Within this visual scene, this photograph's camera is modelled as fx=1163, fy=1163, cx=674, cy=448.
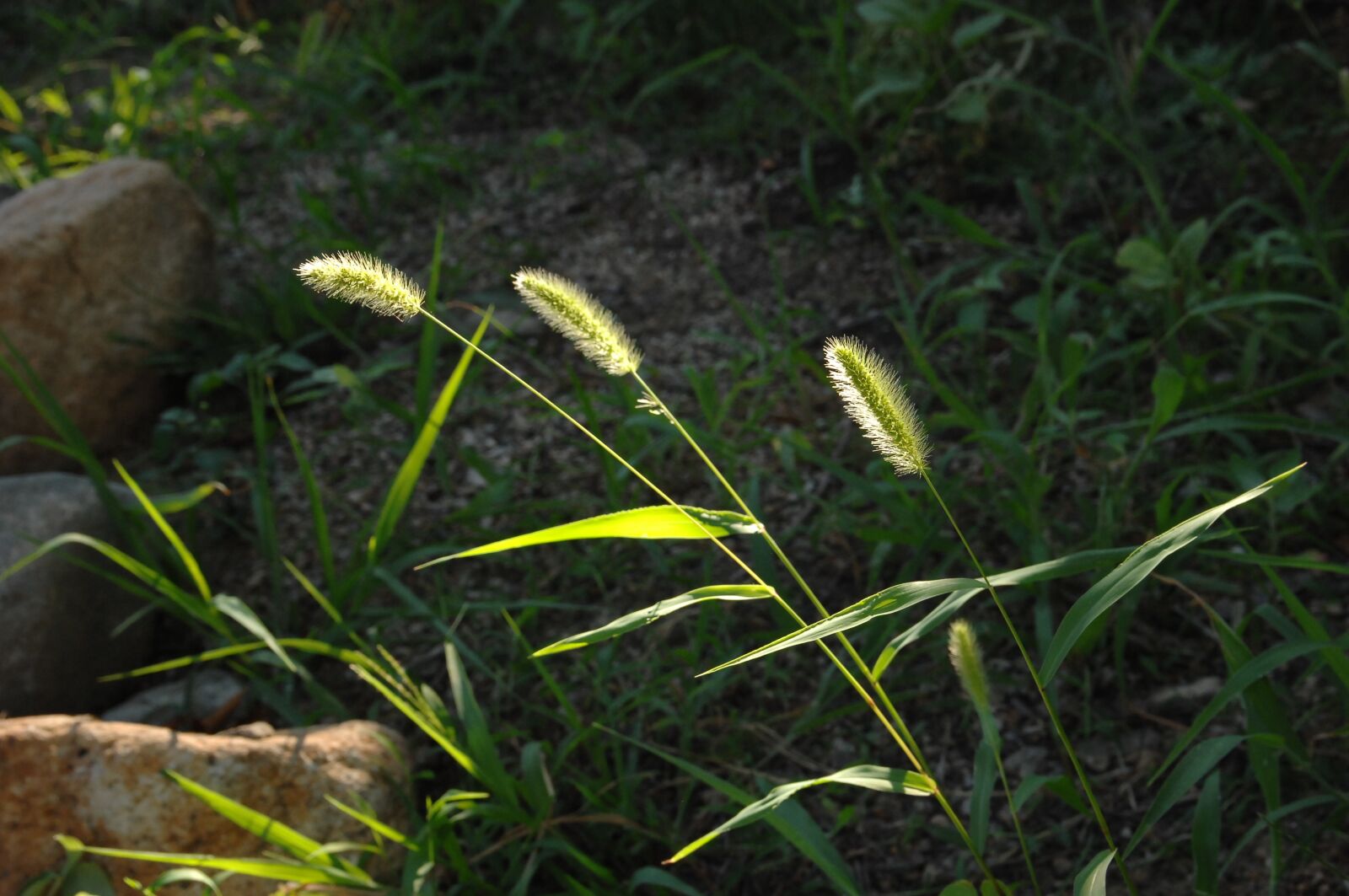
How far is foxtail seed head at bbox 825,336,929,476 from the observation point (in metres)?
0.98

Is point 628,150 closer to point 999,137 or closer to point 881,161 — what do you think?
point 881,161

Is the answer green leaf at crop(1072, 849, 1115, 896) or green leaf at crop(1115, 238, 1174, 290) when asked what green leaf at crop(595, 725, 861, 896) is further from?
green leaf at crop(1115, 238, 1174, 290)

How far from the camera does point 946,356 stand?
239cm

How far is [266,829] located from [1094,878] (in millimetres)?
993

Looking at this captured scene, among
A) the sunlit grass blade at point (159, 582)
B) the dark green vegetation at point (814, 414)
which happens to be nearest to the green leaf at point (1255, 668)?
the dark green vegetation at point (814, 414)

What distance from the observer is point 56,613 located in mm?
1976

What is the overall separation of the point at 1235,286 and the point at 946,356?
0.55 m

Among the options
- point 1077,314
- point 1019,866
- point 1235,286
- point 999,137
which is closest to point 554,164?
point 999,137

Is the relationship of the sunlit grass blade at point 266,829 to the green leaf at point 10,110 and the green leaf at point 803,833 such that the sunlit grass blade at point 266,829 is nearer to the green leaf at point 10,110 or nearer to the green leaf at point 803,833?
the green leaf at point 803,833

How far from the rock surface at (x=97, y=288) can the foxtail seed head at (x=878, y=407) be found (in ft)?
6.86

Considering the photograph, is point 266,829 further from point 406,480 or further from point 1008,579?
point 1008,579

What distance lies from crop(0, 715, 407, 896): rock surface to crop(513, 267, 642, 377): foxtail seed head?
2.66ft

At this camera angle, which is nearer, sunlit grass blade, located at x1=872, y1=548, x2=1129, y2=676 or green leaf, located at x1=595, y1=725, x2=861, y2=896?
sunlit grass blade, located at x1=872, y1=548, x2=1129, y2=676

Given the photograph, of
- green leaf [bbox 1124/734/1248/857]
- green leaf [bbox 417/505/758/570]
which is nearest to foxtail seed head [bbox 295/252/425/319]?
green leaf [bbox 417/505/758/570]
